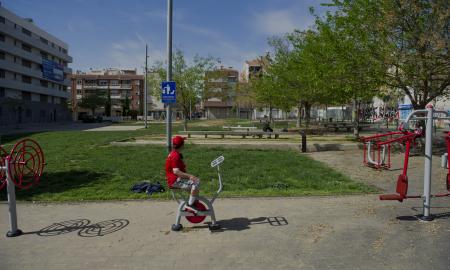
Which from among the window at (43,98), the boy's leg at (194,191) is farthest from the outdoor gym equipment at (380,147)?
the window at (43,98)

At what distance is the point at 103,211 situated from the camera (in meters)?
6.29

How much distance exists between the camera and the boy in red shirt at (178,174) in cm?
507

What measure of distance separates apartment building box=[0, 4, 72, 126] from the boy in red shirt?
1824 inches

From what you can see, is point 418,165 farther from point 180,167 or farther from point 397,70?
point 180,167

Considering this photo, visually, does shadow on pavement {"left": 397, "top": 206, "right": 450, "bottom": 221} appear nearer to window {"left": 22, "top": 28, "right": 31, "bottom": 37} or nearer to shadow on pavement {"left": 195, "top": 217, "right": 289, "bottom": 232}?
shadow on pavement {"left": 195, "top": 217, "right": 289, "bottom": 232}

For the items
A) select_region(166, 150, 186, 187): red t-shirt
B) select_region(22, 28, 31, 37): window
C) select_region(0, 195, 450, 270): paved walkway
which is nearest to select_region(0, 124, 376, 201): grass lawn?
select_region(0, 195, 450, 270): paved walkway

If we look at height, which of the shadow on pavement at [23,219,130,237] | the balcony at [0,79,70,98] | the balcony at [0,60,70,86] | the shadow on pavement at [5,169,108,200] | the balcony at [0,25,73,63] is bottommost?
→ the shadow on pavement at [23,219,130,237]

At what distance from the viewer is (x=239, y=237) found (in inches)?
196

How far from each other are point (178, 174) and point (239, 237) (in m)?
1.23

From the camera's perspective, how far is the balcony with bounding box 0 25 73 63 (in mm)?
55206

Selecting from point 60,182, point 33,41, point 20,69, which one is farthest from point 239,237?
point 33,41

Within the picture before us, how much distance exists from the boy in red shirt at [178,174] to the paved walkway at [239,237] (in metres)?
0.67

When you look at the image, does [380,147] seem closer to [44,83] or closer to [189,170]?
[189,170]

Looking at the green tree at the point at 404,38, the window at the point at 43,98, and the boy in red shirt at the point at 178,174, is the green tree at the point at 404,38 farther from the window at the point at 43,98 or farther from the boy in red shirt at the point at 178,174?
the window at the point at 43,98
